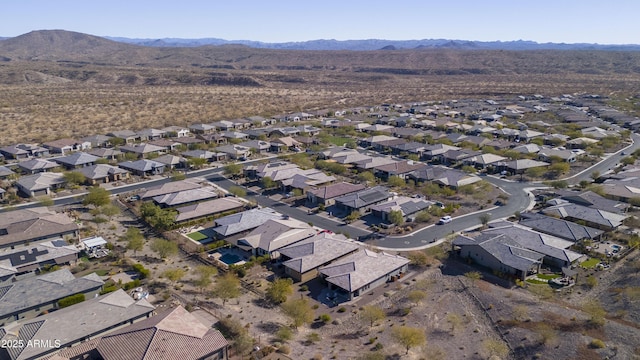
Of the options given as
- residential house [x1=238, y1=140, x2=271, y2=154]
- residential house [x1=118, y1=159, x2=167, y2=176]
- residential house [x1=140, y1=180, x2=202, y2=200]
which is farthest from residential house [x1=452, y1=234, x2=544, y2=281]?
residential house [x1=238, y1=140, x2=271, y2=154]

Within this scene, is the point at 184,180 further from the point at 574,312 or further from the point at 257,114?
the point at 257,114

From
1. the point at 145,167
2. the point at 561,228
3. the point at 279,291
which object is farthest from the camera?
the point at 145,167

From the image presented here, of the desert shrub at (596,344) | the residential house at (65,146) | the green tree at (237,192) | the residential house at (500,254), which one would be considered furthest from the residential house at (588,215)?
the residential house at (65,146)

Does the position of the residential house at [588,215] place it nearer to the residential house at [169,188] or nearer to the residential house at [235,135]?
the residential house at [169,188]

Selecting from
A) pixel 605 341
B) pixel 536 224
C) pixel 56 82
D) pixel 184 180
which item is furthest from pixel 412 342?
pixel 56 82

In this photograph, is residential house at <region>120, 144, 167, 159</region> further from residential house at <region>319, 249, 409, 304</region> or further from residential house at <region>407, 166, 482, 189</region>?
residential house at <region>319, 249, 409, 304</region>

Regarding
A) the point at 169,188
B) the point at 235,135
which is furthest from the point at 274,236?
the point at 235,135

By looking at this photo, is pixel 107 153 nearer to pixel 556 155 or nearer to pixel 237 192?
pixel 237 192
